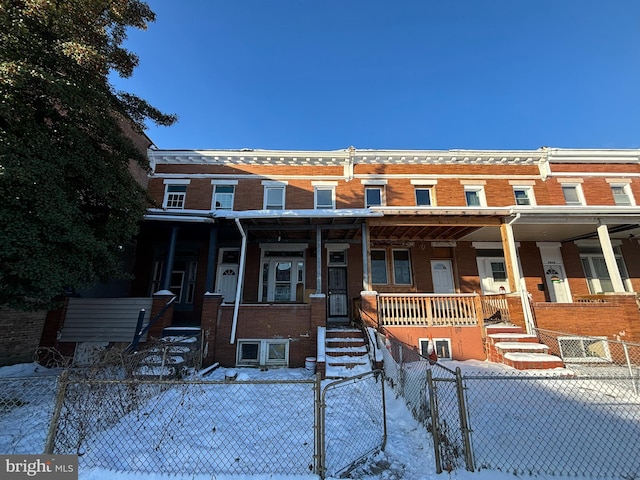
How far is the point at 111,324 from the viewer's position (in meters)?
8.71

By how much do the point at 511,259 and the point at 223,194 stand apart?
11.9 metres

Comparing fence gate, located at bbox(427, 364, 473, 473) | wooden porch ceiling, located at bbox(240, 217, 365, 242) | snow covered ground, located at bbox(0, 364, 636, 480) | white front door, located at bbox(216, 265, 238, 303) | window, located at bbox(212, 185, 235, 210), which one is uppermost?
window, located at bbox(212, 185, 235, 210)

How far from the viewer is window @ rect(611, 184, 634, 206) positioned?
13500 mm

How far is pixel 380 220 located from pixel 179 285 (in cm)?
852

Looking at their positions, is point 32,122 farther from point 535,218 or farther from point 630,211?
point 630,211

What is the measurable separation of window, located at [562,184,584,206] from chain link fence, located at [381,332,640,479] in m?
9.73

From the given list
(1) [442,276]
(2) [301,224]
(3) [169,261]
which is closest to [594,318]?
(1) [442,276]

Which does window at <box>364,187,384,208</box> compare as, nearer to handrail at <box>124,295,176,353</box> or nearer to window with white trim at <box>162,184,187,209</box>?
window with white trim at <box>162,184,187,209</box>

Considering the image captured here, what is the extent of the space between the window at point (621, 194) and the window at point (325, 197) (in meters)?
13.2

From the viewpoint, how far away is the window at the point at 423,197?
1345 cm

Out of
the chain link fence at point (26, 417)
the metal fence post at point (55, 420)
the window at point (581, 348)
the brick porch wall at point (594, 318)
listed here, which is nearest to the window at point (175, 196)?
the chain link fence at point (26, 417)

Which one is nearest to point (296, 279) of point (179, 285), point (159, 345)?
point (179, 285)

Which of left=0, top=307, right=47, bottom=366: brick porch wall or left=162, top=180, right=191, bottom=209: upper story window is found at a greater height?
left=162, top=180, right=191, bottom=209: upper story window

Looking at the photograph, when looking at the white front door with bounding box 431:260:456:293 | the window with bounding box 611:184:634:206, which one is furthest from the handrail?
the window with bounding box 611:184:634:206
